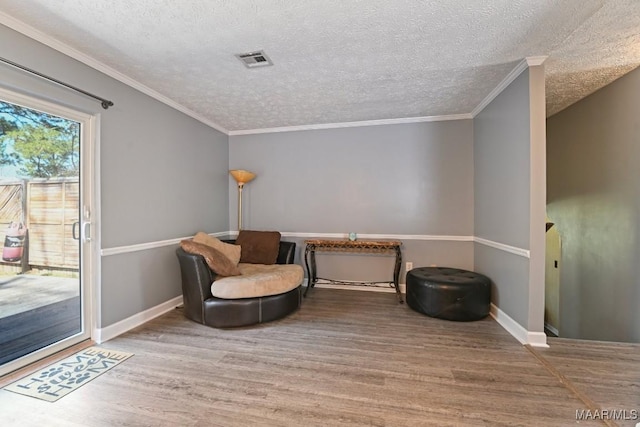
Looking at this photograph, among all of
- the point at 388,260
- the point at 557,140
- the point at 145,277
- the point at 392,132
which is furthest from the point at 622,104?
the point at 145,277

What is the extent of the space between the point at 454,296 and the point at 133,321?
325 centimetres

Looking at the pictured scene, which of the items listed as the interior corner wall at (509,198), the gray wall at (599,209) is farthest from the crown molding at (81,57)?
the gray wall at (599,209)

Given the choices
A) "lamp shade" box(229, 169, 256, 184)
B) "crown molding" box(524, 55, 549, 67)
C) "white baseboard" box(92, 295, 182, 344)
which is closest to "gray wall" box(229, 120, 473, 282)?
"lamp shade" box(229, 169, 256, 184)

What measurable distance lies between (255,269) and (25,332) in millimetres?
1994

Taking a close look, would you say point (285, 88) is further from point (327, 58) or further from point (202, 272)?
point (202, 272)

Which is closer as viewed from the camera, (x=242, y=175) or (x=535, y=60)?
(x=535, y=60)

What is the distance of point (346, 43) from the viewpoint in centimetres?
205

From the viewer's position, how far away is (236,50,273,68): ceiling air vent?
220 centimetres

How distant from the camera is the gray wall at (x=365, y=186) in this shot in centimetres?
368

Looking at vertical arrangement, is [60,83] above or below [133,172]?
above

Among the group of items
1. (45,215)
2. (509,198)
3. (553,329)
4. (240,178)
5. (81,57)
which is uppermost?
(81,57)

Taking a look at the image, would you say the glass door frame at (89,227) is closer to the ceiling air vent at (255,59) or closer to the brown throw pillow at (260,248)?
the ceiling air vent at (255,59)

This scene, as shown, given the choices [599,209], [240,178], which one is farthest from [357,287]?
[599,209]

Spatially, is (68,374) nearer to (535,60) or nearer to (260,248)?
(260,248)
